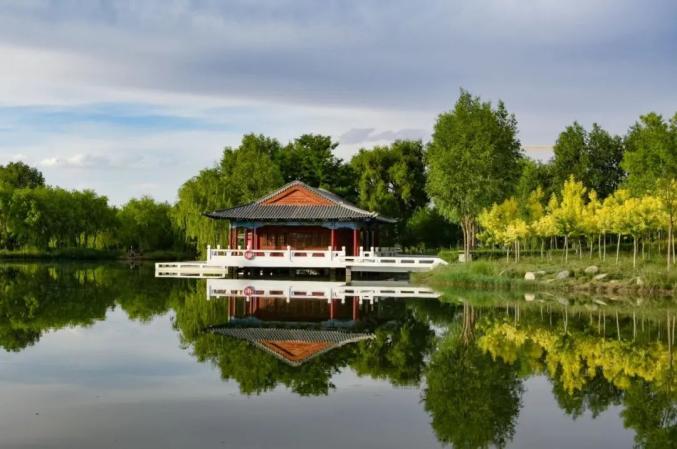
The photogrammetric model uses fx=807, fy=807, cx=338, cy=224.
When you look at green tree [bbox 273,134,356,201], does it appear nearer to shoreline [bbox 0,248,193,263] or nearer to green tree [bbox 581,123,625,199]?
shoreline [bbox 0,248,193,263]

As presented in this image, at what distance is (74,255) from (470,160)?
37.4m

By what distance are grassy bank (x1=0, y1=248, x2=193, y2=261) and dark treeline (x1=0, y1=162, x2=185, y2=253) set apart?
3.33 ft

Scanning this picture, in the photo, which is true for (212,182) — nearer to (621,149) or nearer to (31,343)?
(621,149)

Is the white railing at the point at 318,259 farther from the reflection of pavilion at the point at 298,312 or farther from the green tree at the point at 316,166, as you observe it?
the green tree at the point at 316,166

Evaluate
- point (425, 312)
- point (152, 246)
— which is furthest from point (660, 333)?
point (152, 246)

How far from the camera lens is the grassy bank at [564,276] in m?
28.1

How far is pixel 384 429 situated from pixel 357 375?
145 inches

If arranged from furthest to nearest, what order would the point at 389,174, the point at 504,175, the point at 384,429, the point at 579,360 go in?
the point at 389,174 → the point at 504,175 → the point at 579,360 → the point at 384,429

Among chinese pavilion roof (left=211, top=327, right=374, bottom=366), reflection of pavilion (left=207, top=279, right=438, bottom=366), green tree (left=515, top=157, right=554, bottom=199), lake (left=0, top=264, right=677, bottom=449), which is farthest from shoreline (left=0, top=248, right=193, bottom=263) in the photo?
chinese pavilion roof (left=211, top=327, right=374, bottom=366)

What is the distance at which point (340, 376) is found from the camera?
14.0 meters

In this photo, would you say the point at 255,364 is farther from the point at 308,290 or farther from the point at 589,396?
the point at 308,290

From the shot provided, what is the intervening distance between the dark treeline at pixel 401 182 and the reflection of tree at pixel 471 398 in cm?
1934

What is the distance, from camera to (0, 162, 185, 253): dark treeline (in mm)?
64250

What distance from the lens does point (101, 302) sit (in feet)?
89.4
